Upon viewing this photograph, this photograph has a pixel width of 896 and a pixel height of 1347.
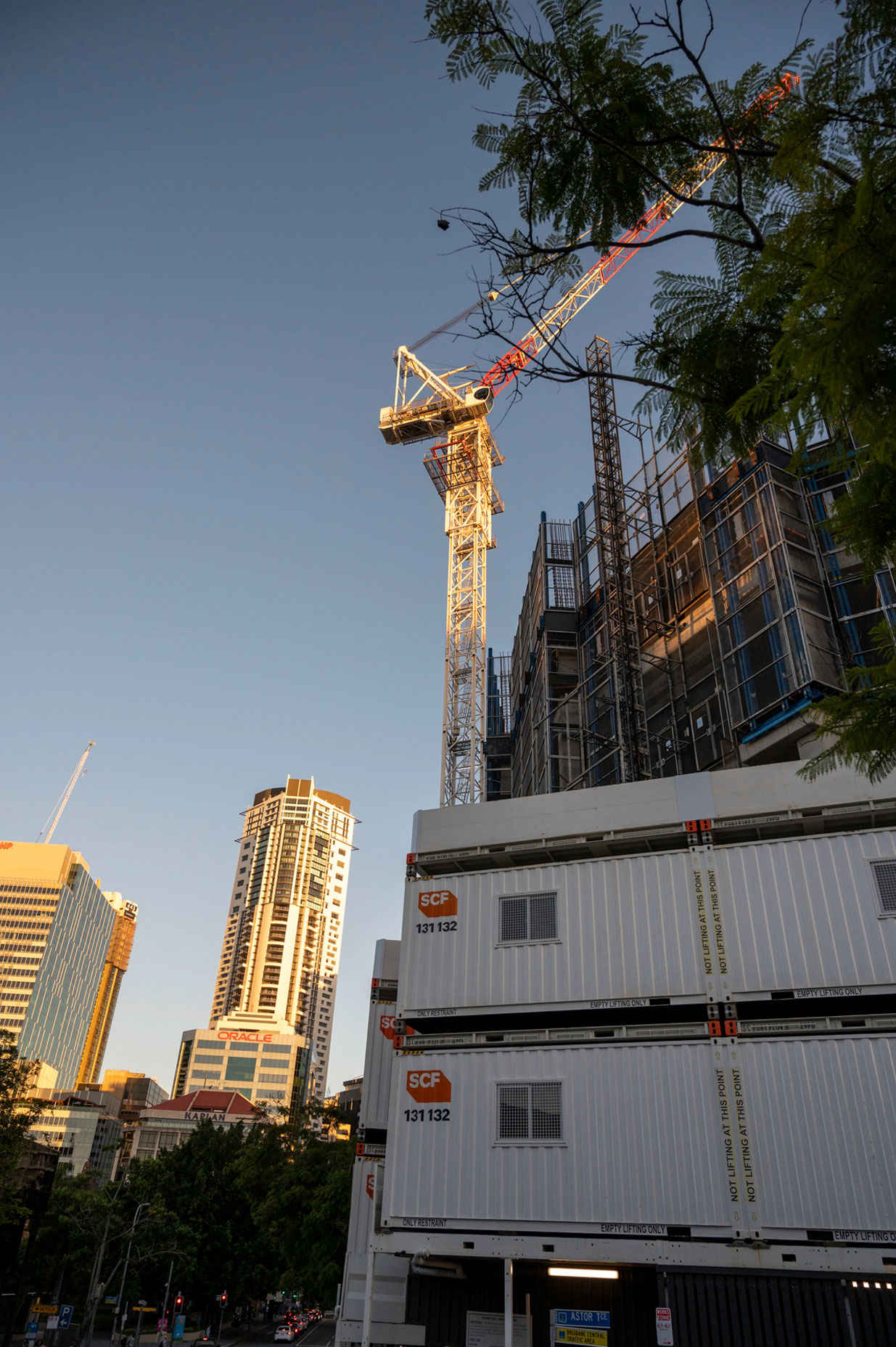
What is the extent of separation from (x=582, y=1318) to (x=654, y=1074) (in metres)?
4.81

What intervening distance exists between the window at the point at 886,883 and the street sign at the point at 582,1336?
9.71m

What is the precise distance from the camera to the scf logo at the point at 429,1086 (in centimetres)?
1888

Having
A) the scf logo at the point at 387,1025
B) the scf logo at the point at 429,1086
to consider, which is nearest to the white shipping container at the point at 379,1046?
the scf logo at the point at 387,1025

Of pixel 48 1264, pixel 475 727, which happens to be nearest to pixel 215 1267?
pixel 48 1264

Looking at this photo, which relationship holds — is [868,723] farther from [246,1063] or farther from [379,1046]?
[246,1063]

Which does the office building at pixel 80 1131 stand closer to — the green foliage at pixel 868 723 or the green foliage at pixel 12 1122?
the green foliage at pixel 12 1122

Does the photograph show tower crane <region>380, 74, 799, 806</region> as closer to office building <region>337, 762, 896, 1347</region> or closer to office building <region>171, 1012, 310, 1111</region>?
office building <region>337, 762, 896, 1347</region>

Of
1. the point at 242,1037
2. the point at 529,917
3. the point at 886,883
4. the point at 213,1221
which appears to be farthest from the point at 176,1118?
the point at 886,883

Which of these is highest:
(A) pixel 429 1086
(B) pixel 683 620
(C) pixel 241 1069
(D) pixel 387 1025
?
(C) pixel 241 1069

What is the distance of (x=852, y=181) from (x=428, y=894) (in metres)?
18.3

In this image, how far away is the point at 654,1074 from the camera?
17.3 metres

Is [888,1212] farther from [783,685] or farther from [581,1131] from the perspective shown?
[783,685]

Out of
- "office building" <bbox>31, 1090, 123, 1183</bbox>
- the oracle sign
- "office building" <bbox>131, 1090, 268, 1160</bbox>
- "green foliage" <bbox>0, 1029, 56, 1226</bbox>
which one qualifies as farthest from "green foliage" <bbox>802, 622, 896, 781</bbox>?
the oracle sign

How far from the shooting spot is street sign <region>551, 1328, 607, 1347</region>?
16.8 meters
